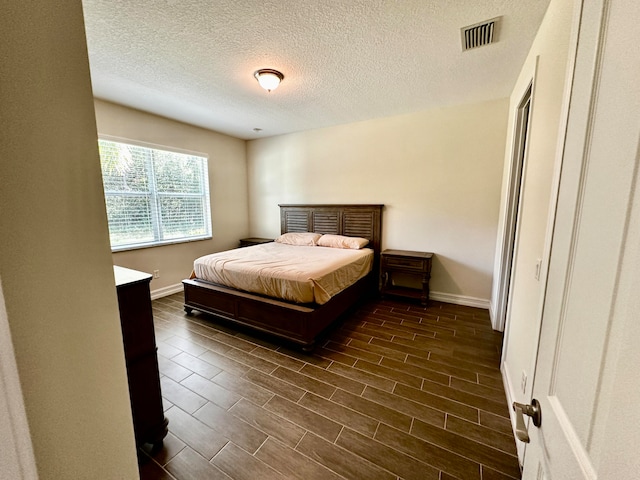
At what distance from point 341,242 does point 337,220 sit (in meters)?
0.48

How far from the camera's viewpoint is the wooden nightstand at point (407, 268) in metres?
3.29

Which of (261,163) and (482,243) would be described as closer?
(482,243)

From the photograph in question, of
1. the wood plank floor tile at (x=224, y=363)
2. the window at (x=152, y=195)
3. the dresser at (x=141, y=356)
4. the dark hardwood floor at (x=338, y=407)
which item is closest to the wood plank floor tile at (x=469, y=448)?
the dark hardwood floor at (x=338, y=407)

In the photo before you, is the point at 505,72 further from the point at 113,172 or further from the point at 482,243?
the point at 113,172

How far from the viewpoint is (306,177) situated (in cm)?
448

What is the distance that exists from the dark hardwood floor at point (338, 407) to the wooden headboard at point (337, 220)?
61.1 inches

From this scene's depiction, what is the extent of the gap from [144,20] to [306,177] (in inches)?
116

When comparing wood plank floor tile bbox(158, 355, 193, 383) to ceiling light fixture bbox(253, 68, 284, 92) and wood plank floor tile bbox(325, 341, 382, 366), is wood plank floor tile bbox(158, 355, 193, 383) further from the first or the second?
ceiling light fixture bbox(253, 68, 284, 92)

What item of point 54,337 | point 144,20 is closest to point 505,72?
point 144,20

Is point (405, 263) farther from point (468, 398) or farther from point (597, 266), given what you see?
point (597, 266)

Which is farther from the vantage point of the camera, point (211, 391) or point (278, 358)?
point (278, 358)

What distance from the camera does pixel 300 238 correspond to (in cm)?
423

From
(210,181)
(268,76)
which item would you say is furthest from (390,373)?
(210,181)

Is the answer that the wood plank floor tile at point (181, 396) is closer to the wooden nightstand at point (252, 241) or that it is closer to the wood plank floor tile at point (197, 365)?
the wood plank floor tile at point (197, 365)
